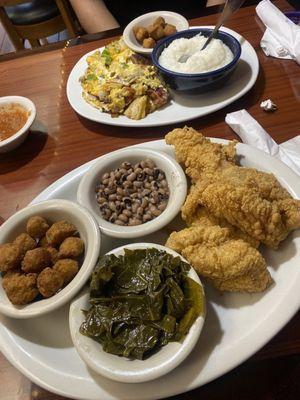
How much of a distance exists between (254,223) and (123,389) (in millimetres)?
768

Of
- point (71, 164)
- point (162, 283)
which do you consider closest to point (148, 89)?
point (71, 164)

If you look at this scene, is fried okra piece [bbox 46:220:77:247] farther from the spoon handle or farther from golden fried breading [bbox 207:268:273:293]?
the spoon handle

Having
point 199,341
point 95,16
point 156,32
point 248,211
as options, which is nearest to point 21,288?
point 199,341

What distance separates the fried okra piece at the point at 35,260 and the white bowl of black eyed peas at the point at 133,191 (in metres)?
0.29

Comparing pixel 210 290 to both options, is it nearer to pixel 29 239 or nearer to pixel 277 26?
pixel 29 239

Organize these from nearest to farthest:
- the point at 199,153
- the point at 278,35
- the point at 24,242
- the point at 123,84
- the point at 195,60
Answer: the point at 24,242
the point at 199,153
the point at 195,60
the point at 123,84
the point at 278,35

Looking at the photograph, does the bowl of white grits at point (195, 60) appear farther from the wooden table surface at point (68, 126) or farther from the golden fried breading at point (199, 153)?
the golden fried breading at point (199, 153)

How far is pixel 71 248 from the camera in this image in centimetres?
158

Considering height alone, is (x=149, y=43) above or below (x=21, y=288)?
above

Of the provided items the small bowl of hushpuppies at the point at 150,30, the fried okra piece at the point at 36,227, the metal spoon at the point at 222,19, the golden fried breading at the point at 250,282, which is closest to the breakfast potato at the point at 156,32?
the small bowl of hushpuppies at the point at 150,30

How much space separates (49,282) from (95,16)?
2943mm

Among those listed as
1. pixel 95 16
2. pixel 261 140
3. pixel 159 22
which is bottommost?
pixel 261 140

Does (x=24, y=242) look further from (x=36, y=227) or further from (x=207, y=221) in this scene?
(x=207, y=221)

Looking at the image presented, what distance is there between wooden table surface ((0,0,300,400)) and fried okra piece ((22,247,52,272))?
1.27 ft
